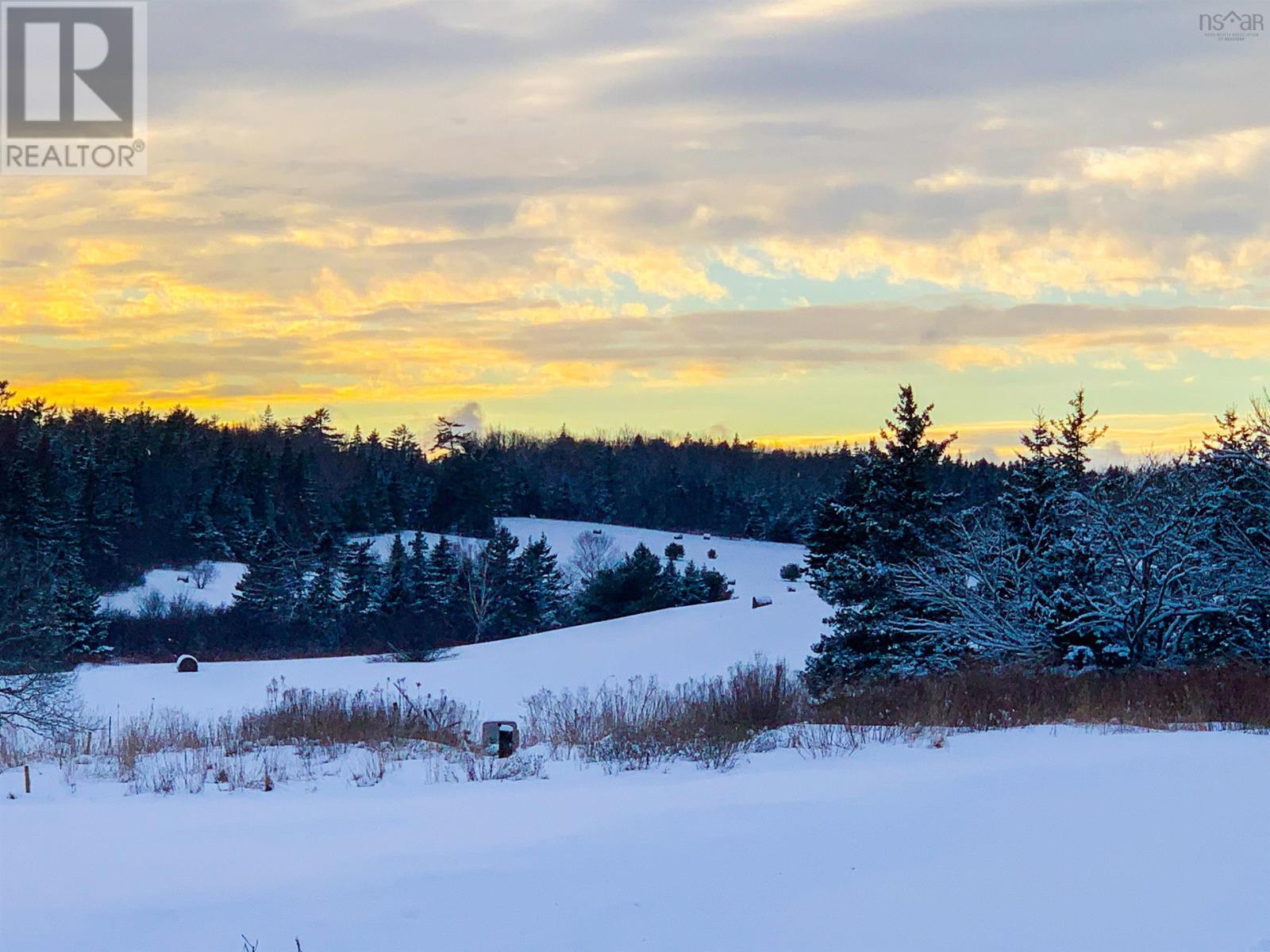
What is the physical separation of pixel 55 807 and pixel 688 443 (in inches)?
5300

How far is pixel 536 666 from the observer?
112 feet

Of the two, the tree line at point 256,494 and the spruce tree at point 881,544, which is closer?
the spruce tree at point 881,544

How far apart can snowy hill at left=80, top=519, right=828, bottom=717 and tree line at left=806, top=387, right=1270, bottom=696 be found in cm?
769

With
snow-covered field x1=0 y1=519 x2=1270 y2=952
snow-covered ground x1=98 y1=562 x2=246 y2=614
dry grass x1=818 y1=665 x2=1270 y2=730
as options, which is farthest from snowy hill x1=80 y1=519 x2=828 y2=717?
snow-covered ground x1=98 y1=562 x2=246 y2=614

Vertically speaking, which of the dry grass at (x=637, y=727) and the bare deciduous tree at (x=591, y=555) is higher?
the bare deciduous tree at (x=591, y=555)

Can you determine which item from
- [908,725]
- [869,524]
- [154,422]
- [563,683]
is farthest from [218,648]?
[154,422]

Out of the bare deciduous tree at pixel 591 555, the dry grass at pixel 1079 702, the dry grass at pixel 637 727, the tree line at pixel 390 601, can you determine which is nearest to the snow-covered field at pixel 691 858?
the dry grass at pixel 637 727

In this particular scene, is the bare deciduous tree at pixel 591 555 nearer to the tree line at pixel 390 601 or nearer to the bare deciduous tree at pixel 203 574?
the tree line at pixel 390 601

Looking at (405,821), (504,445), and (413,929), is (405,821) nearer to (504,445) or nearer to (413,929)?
(413,929)

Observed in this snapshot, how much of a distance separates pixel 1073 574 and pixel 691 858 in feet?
46.1

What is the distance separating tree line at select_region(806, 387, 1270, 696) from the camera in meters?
18.1

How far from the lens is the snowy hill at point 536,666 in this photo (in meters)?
28.9

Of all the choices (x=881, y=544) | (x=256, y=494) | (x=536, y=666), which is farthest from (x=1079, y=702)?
(x=256, y=494)

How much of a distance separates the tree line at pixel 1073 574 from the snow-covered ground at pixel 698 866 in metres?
8.92
